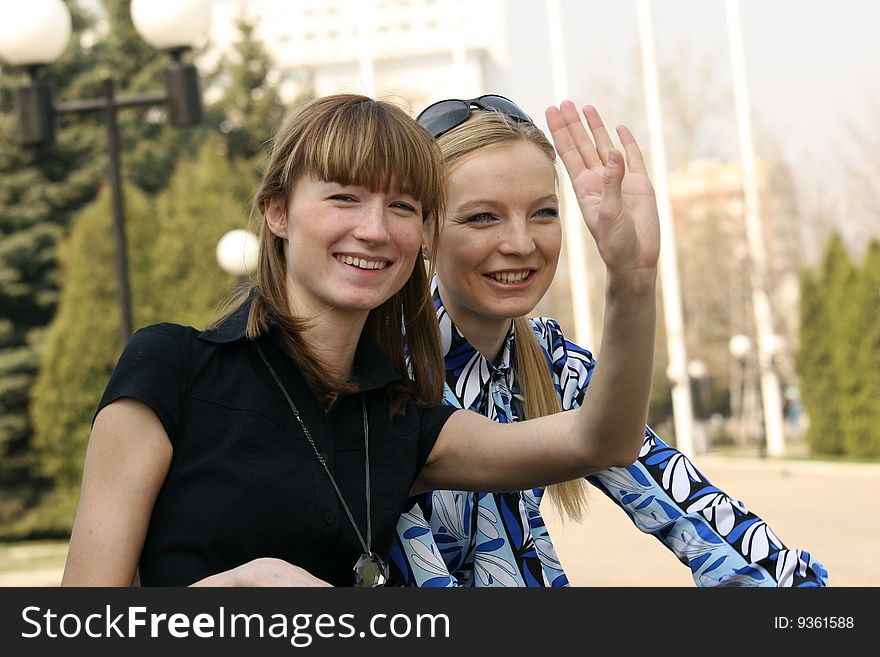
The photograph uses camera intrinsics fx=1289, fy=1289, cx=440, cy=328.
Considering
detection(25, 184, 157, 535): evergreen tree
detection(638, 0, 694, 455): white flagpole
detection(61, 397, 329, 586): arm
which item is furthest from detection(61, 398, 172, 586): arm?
detection(638, 0, 694, 455): white flagpole

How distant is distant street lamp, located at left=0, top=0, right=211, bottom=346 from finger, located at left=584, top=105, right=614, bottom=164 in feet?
23.3

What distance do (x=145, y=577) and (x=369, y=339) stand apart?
24.7 inches

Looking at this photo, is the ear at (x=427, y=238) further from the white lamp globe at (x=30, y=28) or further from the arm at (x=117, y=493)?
the white lamp globe at (x=30, y=28)

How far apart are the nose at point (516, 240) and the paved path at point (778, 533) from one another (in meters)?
4.05

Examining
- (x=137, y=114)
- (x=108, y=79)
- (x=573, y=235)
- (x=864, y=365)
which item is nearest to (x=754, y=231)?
(x=573, y=235)

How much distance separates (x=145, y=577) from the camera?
2014 millimetres

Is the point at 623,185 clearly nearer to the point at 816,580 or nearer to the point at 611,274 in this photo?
the point at 611,274

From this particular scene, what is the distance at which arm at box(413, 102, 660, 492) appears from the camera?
199 centimetres

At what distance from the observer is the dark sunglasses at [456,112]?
Answer: 2773 mm

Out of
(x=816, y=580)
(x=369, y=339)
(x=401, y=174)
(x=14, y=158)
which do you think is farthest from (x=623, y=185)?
(x=14, y=158)

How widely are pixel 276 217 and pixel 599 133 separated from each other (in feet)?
1.95

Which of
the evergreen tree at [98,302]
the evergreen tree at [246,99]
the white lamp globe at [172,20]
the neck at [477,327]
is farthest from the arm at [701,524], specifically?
the evergreen tree at [246,99]

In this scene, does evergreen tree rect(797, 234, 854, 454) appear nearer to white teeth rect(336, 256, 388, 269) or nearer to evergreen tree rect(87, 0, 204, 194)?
evergreen tree rect(87, 0, 204, 194)

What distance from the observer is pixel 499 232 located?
2.62 metres
